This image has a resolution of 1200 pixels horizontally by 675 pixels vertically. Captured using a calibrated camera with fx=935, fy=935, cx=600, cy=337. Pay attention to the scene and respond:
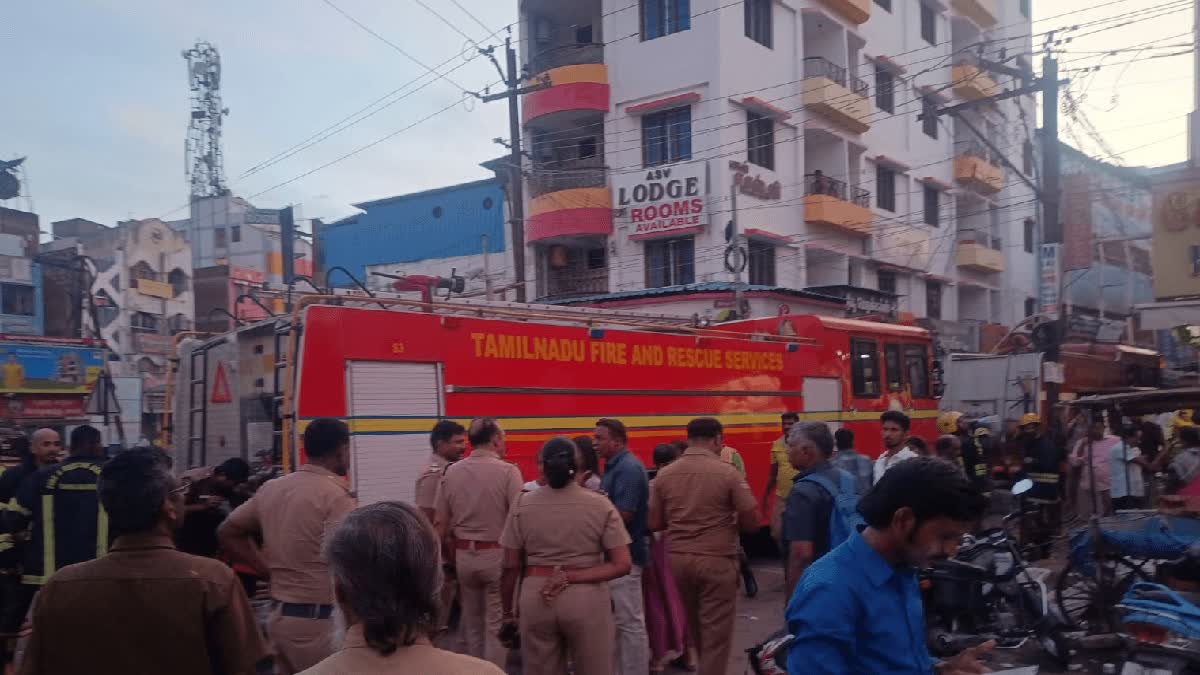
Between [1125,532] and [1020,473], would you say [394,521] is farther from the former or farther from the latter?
[1020,473]

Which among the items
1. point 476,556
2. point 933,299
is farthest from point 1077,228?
point 476,556

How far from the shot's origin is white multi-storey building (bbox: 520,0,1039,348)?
2389 cm

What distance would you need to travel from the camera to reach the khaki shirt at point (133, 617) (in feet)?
9.32

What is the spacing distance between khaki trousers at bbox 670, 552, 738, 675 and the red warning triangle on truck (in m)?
5.33

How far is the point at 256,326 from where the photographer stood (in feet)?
28.9

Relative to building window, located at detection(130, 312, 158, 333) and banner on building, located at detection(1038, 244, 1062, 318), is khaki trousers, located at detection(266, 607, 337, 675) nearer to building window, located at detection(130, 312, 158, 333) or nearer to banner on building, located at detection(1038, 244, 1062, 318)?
banner on building, located at detection(1038, 244, 1062, 318)

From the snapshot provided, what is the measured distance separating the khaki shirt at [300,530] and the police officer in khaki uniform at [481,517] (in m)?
1.54

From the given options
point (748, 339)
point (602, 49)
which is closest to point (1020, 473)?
point (748, 339)

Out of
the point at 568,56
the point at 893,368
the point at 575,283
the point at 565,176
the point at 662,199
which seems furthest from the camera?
the point at 575,283

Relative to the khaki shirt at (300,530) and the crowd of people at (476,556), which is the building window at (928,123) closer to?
the crowd of people at (476,556)

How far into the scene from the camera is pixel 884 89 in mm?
31562

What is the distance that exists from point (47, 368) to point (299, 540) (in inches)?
898

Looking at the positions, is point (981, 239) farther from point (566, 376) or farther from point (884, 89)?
point (566, 376)

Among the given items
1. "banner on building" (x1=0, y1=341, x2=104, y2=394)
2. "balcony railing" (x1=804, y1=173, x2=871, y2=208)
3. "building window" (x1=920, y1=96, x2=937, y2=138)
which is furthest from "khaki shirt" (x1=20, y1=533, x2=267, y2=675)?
"building window" (x1=920, y1=96, x2=937, y2=138)
